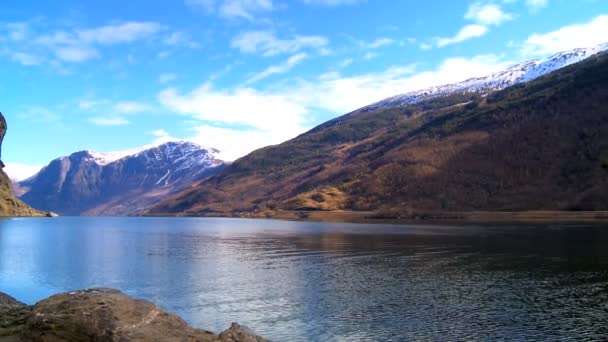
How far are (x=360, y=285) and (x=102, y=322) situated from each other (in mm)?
34509

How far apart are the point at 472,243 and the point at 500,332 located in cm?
6723

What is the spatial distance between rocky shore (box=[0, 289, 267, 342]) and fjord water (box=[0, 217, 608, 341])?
1093 centimetres

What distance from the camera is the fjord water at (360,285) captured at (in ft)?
117

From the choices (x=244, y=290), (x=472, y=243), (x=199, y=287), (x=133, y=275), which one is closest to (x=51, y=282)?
(x=133, y=275)

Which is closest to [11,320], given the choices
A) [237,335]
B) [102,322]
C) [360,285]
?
[102,322]

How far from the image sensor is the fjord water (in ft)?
117

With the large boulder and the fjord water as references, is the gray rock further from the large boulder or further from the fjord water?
the large boulder

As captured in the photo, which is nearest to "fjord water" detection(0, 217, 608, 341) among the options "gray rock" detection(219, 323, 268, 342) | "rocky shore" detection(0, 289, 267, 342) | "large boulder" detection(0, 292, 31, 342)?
"gray rock" detection(219, 323, 268, 342)

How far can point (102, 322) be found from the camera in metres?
21.5

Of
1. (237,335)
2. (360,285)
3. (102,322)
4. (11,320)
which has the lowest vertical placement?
(360,285)

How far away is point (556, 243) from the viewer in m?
93.5

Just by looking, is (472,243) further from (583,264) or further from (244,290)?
(244,290)

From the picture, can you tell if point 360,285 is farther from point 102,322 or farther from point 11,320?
point 102,322

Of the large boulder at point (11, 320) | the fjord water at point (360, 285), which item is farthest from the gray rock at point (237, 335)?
the large boulder at point (11, 320)
